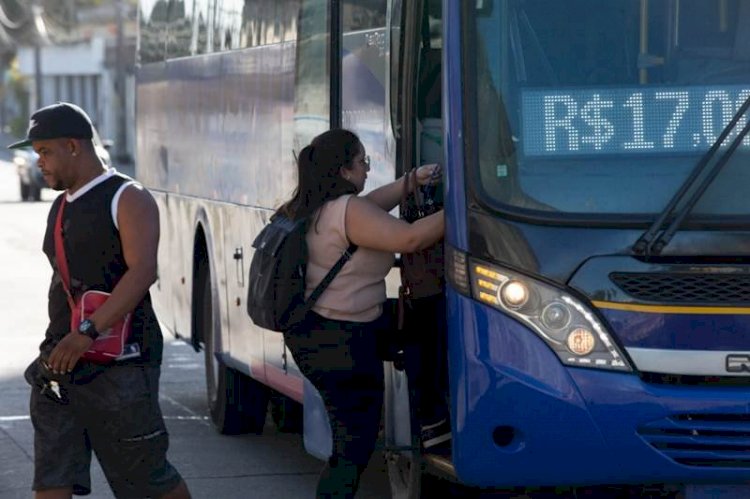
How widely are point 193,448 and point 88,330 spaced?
4.20 meters

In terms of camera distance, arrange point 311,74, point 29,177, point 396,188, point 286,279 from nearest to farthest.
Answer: point 286,279 → point 396,188 → point 311,74 → point 29,177

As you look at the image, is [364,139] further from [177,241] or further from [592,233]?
[177,241]

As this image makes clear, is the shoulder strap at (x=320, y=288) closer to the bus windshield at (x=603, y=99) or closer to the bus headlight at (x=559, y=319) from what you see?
the bus windshield at (x=603, y=99)

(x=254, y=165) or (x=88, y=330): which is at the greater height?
(x=254, y=165)

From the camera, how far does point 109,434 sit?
6.67 m

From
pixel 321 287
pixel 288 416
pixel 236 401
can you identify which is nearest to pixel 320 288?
pixel 321 287

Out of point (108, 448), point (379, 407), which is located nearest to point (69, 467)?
point (108, 448)

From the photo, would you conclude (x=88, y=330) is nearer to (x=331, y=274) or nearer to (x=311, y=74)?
(x=331, y=274)

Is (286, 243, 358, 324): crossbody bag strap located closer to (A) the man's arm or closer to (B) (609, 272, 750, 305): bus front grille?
(A) the man's arm

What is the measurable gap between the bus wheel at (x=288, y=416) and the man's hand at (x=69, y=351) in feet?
16.2

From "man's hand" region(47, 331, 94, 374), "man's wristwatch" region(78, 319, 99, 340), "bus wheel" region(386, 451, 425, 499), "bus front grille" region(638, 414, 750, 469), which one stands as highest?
"man's wristwatch" region(78, 319, 99, 340)

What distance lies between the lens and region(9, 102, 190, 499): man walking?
6562 millimetres

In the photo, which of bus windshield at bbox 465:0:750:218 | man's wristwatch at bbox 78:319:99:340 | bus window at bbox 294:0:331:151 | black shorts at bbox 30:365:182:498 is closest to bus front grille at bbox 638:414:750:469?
bus windshield at bbox 465:0:750:218

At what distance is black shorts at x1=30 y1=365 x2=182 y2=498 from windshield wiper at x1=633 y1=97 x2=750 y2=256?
181 centimetres
